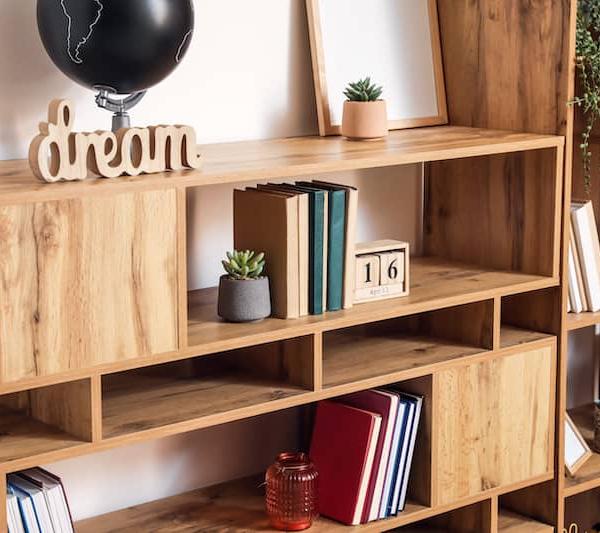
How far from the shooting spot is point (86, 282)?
183 cm

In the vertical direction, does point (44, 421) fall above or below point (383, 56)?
below

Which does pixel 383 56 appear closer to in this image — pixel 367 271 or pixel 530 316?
pixel 367 271

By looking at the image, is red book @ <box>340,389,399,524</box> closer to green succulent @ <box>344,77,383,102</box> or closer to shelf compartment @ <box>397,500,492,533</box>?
shelf compartment @ <box>397,500,492,533</box>

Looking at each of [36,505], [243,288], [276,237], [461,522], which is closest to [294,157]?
[276,237]

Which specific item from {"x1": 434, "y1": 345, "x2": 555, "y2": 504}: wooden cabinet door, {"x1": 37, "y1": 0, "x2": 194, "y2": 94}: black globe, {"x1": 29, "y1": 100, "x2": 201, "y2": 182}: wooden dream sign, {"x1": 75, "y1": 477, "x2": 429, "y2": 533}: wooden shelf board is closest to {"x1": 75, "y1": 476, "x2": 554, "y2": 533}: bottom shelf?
{"x1": 75, "y1": 477, "x2": 429, "y2": 533}: wooden shelf board

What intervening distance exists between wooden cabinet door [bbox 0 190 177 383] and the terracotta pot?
560 mm

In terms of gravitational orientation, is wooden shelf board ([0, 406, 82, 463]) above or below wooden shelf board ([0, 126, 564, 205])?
below

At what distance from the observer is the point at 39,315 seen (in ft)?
5.88

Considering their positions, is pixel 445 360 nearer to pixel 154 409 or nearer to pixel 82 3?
pixel 154 409

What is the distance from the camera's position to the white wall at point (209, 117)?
2.13 metres

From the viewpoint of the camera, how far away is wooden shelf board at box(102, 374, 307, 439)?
200 cm

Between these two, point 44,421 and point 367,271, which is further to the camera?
point 367,271

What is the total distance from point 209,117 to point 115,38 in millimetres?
477

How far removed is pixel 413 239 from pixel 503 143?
453mm
